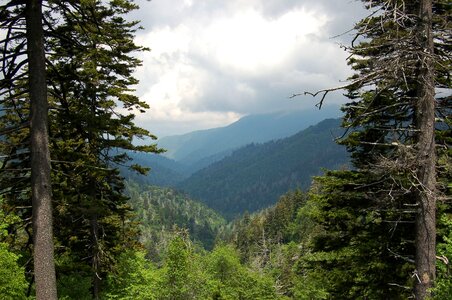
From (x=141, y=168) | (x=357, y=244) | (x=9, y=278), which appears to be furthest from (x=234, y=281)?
(x=9, y=278)

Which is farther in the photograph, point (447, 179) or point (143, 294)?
point (143, 294)

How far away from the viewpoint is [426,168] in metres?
7.41

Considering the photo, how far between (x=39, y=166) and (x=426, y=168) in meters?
7.85

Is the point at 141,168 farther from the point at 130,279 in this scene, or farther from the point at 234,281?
the point at 234,281

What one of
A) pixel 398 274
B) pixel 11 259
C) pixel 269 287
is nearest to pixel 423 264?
pixel 398 274

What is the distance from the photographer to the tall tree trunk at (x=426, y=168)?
7.29 metres

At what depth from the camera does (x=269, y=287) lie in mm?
29781

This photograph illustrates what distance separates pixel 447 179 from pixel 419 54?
14.4ft

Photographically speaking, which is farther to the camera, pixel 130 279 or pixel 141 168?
pixel 130 279

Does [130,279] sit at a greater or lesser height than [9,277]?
lesser

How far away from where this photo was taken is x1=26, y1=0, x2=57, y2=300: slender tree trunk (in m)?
7.04

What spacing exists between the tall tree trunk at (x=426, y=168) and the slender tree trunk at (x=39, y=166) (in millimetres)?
7388

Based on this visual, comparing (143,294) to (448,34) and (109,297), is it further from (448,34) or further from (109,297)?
(448,34)

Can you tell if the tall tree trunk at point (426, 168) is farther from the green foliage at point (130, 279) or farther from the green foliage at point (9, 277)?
the green foliage at point (130, 279)
